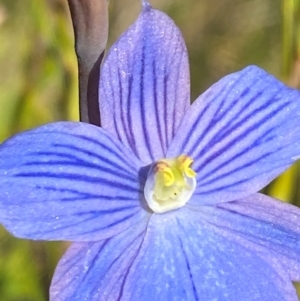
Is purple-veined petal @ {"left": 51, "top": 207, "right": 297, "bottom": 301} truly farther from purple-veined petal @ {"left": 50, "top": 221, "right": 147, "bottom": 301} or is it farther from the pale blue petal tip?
the pale blue petal tip

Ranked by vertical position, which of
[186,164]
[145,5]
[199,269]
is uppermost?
[145,5]

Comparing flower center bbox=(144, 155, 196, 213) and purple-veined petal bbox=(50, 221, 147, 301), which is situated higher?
flower center bbox=(144, 155, 196, 213)

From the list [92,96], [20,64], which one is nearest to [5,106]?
[20,64]

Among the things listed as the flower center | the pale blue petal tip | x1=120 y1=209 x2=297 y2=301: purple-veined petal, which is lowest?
x1=120 y1=209 x2=297 y2=301: purple-veined petal

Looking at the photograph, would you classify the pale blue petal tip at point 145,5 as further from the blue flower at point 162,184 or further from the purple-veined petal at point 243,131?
the purple-veined petal at point 243,131

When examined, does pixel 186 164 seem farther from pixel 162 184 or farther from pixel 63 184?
pixel 63 184

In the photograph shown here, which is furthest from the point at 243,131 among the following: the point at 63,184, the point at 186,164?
the point at 63,184

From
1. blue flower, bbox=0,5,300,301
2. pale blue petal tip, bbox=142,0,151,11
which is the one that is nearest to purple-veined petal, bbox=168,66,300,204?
blue flower, bbox=0,5,300,301
